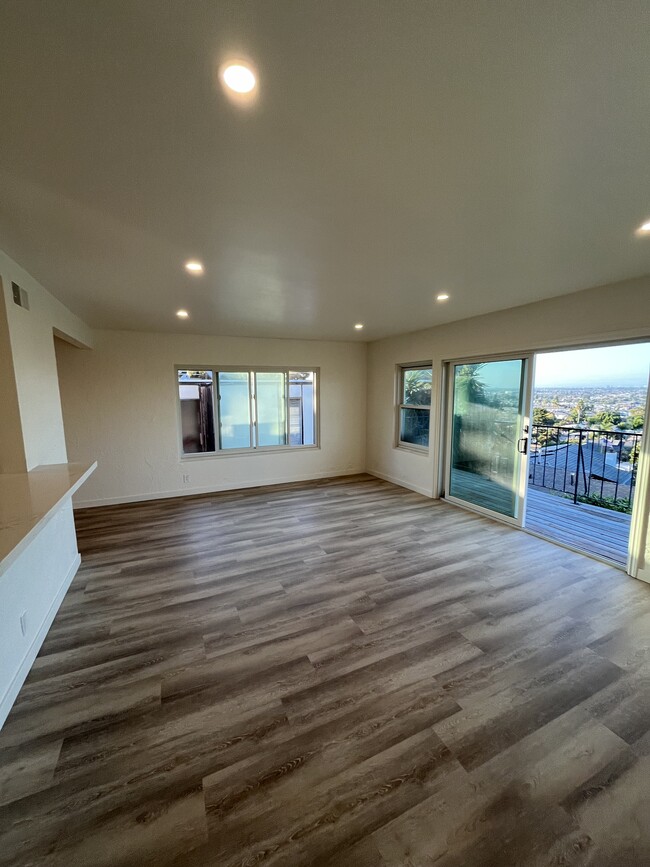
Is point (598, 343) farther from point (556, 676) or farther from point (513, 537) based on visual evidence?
point (556, 676)

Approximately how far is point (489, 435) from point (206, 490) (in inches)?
172

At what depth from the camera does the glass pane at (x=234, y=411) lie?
570 centimetres

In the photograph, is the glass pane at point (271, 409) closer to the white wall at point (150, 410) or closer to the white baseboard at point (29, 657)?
the white wall at point (150, 410)

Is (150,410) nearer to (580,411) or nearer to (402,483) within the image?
(402,483)

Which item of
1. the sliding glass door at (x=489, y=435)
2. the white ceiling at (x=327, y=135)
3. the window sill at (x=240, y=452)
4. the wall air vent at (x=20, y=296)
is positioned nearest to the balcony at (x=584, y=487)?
the sliding glass door at (x=489, y=435)

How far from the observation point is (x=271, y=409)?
19.9 feet

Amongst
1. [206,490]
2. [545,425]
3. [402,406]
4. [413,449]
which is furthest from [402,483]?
[206,490]

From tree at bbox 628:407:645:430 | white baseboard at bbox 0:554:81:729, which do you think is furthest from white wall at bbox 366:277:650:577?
white baseboard at bbox 0:554:81:729

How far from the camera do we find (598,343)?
124 inches

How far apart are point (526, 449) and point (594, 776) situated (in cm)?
299

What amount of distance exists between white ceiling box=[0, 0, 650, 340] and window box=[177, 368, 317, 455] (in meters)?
3.13

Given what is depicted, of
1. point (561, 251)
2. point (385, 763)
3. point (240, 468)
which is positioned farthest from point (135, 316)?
point (385, 763)

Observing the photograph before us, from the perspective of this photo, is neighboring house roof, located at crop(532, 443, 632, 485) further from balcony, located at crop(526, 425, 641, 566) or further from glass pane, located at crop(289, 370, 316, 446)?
glass pane, located at crop(289, 370, 316, 446)

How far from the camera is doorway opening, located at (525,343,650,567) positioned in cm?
354
